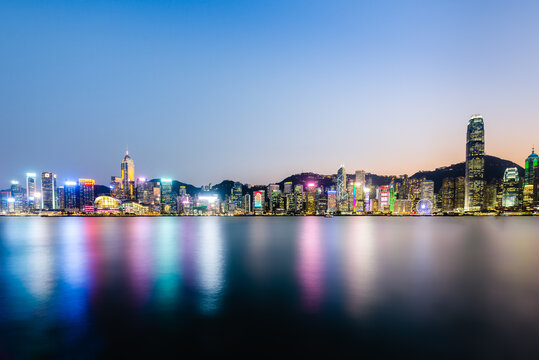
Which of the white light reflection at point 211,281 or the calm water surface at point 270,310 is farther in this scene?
the white light reflection at point 211,281

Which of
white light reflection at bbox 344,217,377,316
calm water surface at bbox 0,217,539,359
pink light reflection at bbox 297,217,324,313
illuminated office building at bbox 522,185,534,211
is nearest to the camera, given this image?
calm water surface at bbox 0,217,539,359

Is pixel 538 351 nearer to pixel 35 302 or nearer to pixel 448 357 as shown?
pixel 448 357

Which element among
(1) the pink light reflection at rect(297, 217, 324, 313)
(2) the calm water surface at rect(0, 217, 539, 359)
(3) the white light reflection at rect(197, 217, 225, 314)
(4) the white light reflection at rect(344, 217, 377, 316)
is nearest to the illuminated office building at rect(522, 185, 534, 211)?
(2) the calm water surface at rect(0, 217, 539, 359)

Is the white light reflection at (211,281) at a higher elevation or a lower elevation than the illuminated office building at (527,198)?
higher

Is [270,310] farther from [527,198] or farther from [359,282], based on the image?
[527,198]

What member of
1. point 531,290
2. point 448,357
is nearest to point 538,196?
point 531,290

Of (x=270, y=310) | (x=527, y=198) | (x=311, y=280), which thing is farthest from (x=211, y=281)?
(x=527, y=198)

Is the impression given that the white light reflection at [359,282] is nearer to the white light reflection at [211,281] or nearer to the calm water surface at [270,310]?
the calm water surface at [270,310]

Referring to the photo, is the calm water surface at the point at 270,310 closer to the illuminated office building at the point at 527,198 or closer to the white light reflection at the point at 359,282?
the white light reflection at the point at 359,282

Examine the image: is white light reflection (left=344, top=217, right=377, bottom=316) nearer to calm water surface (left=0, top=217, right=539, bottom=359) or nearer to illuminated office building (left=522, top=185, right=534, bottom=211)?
calm water surface (left=0, top=217, right=539, bottom=359)

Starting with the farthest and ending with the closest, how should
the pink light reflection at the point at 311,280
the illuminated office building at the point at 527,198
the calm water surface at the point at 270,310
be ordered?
1. the illuminated office building at the point at 527,198
2. the pink light reflection at the point at 311,280
3. the calm water surface at the point at 270,310

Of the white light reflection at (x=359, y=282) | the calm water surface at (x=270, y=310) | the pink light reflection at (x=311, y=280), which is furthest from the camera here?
the pink light reflection at (x=311, y=280)

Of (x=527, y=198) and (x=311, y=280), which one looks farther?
(x=527, y=198)

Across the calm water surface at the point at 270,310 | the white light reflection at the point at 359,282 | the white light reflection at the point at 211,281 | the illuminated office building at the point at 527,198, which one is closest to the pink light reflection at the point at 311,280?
the calm water surface at the point at 270,310
